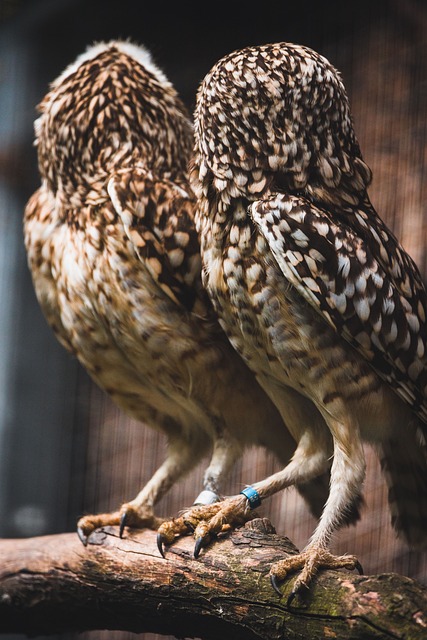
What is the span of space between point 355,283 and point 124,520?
2.76ft

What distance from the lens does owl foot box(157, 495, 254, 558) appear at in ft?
5.64

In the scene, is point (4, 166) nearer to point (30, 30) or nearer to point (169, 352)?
point (30, 30)

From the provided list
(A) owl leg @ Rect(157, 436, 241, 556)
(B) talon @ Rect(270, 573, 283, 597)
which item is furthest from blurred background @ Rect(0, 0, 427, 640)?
(B) talon @ Rect(270, 573, 283, 597)

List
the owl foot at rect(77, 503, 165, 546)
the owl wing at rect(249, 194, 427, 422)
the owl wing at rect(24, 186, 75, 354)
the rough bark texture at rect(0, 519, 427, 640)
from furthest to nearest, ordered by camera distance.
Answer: the owl wing at rect(24, 186, 75, 354) → the owl foot at rect(77, 503, 165, 546) → the owl wing at rect(249, 194, 427, 422) → the rough bark texture at rect(0, 519, 427, 640)

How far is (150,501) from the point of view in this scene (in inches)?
82.7

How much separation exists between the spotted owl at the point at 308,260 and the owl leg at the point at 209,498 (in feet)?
0.44

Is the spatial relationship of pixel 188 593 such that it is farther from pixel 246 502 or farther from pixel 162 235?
pixel 162 235

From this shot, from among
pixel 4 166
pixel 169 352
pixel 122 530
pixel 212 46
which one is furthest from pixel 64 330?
pixel 4 166

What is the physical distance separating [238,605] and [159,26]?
194cm

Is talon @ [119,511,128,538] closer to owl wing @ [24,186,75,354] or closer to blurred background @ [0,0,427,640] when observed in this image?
owl wing @ [24,186,75,354]

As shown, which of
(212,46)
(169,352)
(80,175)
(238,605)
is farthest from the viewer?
(212,46)

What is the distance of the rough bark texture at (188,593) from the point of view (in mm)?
1384

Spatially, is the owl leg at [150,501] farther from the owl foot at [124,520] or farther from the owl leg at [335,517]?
the owl leg at [335,517]

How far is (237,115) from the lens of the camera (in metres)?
1.70
